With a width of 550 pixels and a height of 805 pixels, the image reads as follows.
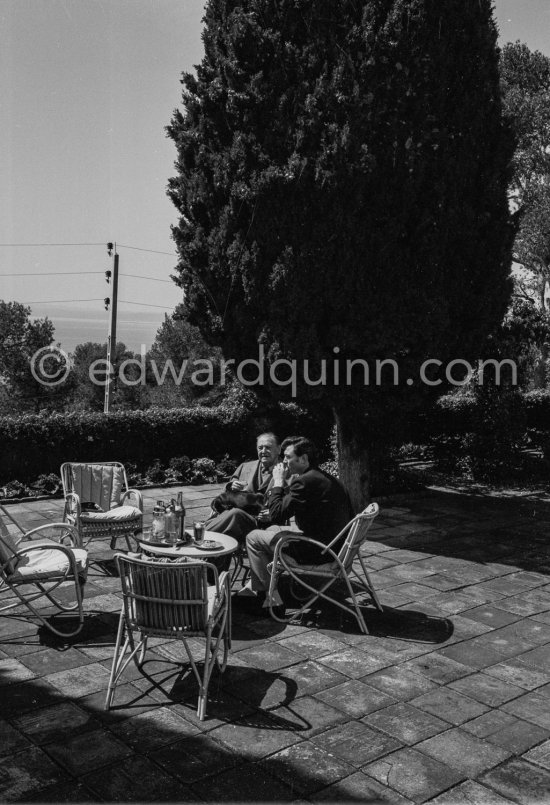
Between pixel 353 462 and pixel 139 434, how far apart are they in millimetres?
3922

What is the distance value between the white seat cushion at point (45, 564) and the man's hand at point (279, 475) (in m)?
1.55

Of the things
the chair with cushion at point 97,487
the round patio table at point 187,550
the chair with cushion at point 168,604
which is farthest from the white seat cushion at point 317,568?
the chair with cushion at point 97,487

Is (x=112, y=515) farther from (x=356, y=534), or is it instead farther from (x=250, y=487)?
(x=356, y=534)

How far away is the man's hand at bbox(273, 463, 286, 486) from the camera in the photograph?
5.90 m

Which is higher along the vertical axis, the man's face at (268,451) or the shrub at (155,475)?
the man's face at (268,451)

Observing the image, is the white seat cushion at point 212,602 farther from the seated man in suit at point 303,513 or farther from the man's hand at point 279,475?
the man's hand at point 279,475

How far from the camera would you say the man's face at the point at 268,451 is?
6.59m

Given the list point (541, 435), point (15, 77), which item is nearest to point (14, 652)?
point (15, 77)

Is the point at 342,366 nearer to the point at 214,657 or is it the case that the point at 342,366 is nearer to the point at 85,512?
the point at 85,512

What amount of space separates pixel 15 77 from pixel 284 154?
3963mm

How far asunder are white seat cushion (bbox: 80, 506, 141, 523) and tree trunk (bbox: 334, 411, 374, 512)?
12.2 ft

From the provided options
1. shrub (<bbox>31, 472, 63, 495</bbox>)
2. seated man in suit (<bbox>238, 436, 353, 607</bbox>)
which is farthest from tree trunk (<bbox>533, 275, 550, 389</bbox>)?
seated man in suit (<bbox>238, 436, 353, 607</bbox>)

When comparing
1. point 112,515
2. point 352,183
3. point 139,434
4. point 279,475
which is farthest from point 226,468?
point 279,475

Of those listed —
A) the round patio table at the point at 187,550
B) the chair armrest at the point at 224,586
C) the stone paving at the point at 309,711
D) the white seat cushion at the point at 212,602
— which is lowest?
the stone paving at the point at 309,711
